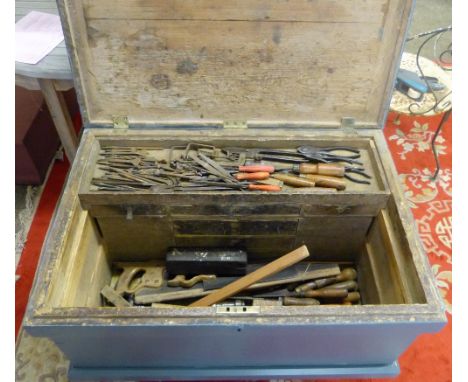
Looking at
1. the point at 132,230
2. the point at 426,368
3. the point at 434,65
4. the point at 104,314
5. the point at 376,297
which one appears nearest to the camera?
the point at 104,314

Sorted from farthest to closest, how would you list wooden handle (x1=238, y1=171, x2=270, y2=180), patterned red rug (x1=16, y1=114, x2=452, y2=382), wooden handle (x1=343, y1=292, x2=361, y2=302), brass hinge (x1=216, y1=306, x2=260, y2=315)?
patterned red rug (x1=16, y1=114, x2=452, y2=382)
wooden handle (x1=343, y1=292, x2=361, y2=302)
wooden handle (x1=238, y1=171, x2=270, y2=180)
brass hinge (x1=216, y1=306, x2=260, y2=315)

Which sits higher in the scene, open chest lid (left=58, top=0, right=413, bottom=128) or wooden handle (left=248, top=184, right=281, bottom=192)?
open chest lid (left=58, top=0, right=413, bottom=128)

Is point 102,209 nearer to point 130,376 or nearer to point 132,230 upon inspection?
point 132,230

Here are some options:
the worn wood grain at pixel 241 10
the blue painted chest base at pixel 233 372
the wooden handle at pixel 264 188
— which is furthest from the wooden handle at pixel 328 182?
the blue painted chest base at pixel 233 372

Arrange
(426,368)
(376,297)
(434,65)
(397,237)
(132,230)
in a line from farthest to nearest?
(434,65) < (426,368) < (132,230) < (376,297) < (397,237)

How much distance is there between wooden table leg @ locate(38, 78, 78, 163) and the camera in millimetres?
1896

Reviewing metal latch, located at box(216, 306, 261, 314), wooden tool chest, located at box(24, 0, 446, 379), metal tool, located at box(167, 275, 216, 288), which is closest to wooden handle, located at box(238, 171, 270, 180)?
wooden tool chest, located at box(24, 0, 446, 379)

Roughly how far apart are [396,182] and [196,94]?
862mm

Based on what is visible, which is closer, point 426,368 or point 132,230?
point 132,230

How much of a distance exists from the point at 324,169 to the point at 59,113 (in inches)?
52.8

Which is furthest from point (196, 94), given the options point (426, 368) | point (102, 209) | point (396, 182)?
point (426, 368)

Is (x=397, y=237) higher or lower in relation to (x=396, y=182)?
lower

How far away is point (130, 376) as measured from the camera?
1514 mm

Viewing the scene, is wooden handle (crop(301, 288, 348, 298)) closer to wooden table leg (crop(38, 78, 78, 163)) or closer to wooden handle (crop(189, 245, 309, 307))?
wooden handle (crop(189, 245, 309, 307))
